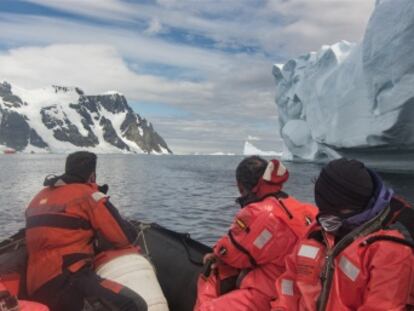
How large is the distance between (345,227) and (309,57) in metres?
48.0

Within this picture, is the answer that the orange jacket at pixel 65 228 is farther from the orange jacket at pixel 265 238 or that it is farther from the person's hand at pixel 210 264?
the orange jacket at pixel 265 238

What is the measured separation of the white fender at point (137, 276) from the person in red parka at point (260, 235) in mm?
677

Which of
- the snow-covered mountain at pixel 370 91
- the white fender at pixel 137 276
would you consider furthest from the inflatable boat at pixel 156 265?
the snow-covered mountain at pixel 370 91

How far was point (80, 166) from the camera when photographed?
418cm

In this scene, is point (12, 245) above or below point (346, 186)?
below

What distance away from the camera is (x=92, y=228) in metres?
4.08

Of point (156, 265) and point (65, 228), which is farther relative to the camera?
point (156, 265)

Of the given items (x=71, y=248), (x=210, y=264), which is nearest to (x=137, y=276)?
(x=71, y=248)

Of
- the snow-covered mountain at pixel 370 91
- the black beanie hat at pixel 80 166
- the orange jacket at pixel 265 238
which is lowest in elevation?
the orange jacket at pixel 265 238

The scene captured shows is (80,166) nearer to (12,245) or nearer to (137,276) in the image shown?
(137,276)

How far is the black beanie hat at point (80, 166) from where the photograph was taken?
4180 mm

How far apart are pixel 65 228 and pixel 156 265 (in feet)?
4.83

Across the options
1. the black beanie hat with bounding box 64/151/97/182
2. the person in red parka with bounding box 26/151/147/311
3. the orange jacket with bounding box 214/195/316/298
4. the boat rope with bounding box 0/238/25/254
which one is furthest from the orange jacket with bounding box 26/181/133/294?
the orange jacket with bounding box 214/195/316/298

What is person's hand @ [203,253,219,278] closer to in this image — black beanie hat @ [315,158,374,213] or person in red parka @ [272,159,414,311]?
person in red parka @ [272,159,414,311]
